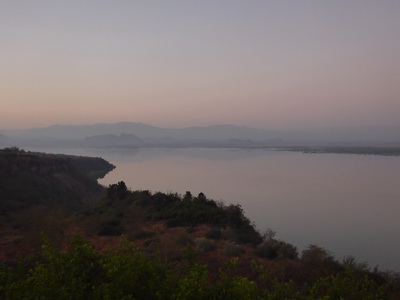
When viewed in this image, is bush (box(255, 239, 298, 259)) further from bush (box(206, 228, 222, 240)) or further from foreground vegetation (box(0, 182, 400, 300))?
bush (box(206, 228, 222, 240))

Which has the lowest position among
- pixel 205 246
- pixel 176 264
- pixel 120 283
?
pixel 205 246

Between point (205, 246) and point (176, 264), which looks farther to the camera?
point (205, 246)

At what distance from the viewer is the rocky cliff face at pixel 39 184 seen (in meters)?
38.4

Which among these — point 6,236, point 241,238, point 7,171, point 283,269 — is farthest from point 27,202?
point 283,269

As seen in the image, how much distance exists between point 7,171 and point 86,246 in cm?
4670

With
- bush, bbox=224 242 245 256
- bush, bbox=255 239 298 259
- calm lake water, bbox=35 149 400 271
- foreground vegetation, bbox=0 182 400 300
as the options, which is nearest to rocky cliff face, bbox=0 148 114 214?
calm lake water, bbox=35 149 400 271

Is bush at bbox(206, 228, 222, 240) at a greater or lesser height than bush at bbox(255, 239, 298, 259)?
lesser

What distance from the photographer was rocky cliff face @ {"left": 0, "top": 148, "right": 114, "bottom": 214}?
3844 centimetres

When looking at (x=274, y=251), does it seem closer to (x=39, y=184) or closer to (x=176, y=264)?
(x=176, y=264)

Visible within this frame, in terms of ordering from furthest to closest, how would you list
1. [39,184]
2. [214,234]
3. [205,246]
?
[39,184] < [214,234] < [205,246]

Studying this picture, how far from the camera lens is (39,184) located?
47.1m

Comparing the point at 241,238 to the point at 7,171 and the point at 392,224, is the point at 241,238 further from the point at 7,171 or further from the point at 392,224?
the point at 7,171

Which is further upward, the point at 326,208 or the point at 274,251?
the point at 274,251

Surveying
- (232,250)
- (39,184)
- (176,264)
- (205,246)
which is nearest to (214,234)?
(205,246)
